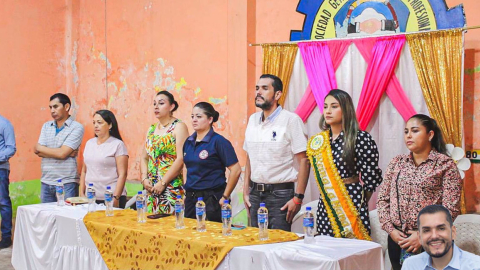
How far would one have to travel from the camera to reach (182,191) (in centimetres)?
415

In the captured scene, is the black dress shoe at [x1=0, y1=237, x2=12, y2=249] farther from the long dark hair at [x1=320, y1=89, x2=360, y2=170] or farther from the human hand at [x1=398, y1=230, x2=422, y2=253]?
the human hand at [x1=398, y1=230, x2=422, y2=253]

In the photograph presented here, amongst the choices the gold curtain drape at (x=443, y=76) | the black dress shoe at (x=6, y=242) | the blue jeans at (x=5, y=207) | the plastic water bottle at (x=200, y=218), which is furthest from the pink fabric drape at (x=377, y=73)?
the black dress shoe at (x=6, y=242)

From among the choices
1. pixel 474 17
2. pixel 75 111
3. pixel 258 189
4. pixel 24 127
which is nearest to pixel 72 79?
pixel 75 111

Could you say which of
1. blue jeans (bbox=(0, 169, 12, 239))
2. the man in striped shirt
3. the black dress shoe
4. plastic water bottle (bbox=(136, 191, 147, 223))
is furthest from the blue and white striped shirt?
plastic water bottle (bbox=(136, 191, 147, 223))

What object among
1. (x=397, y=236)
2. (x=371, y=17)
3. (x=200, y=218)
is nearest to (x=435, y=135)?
(x=397, y=236)

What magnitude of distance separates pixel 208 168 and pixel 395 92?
1788 mm

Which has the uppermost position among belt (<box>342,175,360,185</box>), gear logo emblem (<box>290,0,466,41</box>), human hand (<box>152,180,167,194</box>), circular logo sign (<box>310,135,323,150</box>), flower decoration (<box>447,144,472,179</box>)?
gear logo emblem (<box>290,0,466,41</box>)

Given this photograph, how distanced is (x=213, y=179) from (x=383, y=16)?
7.24 ft

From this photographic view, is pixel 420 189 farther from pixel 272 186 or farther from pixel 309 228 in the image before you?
pixel 272 186

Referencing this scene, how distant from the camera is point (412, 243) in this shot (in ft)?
9.72

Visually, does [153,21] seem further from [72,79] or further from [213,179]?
[213,179]

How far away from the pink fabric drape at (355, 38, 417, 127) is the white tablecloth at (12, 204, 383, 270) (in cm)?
201

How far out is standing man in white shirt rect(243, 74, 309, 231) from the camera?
3.69m

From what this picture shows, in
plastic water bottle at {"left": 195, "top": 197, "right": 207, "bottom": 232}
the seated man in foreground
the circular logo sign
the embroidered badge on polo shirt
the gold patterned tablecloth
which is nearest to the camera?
the seated man in foreground
